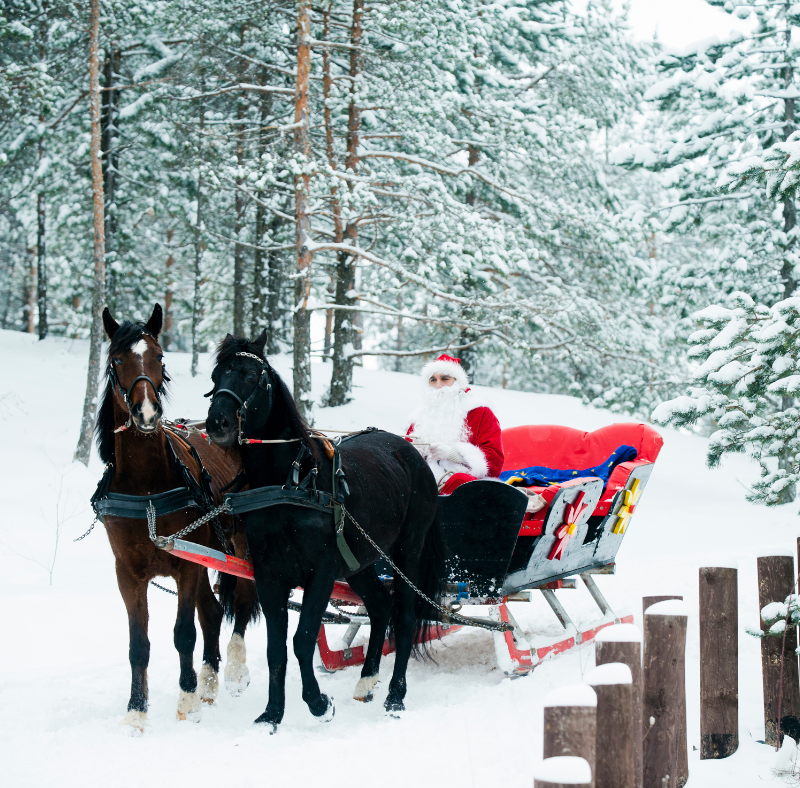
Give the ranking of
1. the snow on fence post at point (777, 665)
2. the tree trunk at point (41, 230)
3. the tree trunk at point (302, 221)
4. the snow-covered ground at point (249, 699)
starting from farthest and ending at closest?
the tree trunk at point (41, 230) → the tree trunk at point (302, 221) → the snow on fence post at point (777, 665) → the snow-covered ground at point (249, 699)

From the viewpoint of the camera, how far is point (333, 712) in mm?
4391

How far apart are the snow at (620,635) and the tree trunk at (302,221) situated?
9201mm

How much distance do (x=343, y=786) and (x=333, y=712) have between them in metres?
1.04

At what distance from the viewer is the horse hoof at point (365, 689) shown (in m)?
4.95

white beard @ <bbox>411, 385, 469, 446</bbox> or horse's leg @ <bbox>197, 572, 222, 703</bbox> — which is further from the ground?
white beard @ <bbox>411, 385, 469, 446</bbox>

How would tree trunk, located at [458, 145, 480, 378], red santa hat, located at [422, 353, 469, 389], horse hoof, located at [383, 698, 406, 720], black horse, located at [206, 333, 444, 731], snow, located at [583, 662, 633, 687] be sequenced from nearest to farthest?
1. snow, located at [583, 662, 633, 687]
2. black horse, located at [206, 333, 444, 731]
3. horse hoof, located at [383, 698, 406, 720]
4. red santa hat, located at [422, 353, 469, 389]
5. tree trunk, located at [458, 145, 480, 378]

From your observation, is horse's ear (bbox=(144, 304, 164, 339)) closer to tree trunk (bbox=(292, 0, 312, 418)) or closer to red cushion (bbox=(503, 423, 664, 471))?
red cushion (bbox=(503, 423, 664, 471))

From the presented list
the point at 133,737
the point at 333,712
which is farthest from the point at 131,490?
the point at 333,712

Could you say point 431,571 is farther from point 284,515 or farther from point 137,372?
point 137,372

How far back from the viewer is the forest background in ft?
40.9

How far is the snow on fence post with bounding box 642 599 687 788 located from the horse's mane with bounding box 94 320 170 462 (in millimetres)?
2679

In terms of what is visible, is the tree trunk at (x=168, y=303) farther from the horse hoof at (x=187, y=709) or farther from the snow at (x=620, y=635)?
the snow at (x=620, y=635)

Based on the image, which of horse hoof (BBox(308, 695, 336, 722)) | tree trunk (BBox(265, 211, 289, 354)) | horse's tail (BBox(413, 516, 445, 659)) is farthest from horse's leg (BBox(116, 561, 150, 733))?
tree trunk (BBox(265, 211, 289, 354))

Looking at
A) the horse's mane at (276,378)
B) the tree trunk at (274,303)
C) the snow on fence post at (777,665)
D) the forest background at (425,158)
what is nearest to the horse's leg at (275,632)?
the horse's mane at (276,378)
